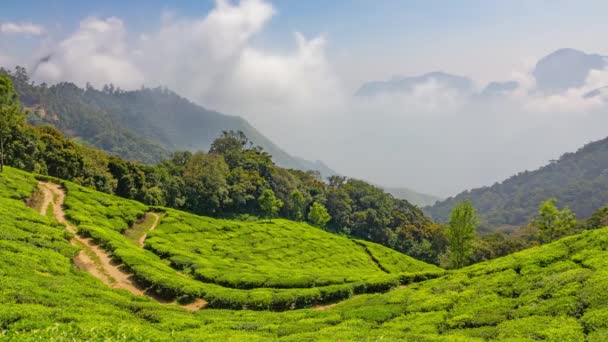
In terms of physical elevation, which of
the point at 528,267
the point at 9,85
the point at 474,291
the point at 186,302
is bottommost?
the point at 186,302

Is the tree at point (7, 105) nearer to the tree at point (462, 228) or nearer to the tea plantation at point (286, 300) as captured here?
the tea plantation at point (286, 300)

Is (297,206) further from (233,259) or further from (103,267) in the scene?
(103,267)

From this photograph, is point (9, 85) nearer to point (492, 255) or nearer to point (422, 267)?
point (422, 267)

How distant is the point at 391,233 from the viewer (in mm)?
135125

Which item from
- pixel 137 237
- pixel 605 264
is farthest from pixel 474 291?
pixel 137 237

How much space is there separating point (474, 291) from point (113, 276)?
86.2 feet

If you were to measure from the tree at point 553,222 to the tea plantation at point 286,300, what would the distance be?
142ft

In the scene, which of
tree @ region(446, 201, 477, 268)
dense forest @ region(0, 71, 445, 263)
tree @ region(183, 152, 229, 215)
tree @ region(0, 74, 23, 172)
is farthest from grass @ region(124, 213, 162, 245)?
tree @ region(183, 152, 229, 215)

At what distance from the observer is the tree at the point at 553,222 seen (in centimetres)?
6302

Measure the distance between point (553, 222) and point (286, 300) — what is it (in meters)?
57.4

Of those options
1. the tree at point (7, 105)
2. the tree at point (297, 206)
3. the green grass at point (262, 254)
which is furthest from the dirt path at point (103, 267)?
the tree at point (297, 206)

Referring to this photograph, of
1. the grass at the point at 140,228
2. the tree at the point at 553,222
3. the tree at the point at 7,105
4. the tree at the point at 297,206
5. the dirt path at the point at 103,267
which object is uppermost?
the tree at the point at 7,105

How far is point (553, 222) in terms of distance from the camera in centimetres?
6444

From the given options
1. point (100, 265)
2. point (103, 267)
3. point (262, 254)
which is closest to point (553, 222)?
point (262, 254)
